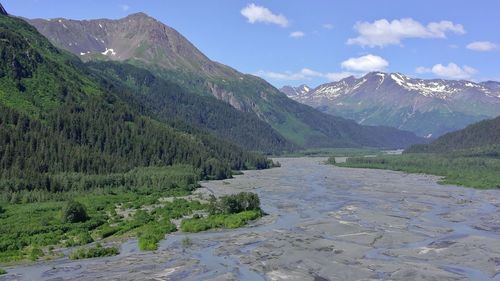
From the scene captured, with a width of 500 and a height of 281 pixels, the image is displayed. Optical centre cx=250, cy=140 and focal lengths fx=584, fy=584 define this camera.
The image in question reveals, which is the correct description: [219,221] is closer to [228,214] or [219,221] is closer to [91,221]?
[228,214]

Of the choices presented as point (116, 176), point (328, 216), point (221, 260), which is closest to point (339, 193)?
point (328, 216)

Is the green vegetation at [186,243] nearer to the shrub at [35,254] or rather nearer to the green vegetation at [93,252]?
the green vegetation at [93,252]

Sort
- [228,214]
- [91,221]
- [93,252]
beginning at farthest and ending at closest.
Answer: [228,214] → [91,221] → [93,252]

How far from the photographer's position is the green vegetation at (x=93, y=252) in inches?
3356

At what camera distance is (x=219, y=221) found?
11481cm

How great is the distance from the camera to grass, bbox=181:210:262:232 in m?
108

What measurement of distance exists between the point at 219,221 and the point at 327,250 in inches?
1164

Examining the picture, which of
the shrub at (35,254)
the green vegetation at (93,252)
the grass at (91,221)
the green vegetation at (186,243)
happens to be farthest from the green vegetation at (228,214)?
the shrub at (35,254)

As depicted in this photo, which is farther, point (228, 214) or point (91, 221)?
point (228, 214)

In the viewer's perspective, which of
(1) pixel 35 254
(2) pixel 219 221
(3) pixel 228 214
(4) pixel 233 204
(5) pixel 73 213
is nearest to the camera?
(1) pixel 35 254

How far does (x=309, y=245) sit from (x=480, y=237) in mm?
32299

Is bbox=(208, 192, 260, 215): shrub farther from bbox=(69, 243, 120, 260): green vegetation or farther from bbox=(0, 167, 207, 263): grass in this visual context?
bbox=(69, 243, 120, 260): green vegetation

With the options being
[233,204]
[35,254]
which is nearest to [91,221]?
[35,254]

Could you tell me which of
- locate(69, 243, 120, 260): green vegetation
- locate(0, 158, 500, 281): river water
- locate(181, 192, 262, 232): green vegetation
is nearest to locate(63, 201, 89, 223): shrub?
locate(181, 192, 262, 232): green vegetation
